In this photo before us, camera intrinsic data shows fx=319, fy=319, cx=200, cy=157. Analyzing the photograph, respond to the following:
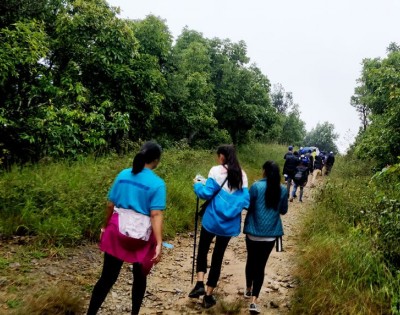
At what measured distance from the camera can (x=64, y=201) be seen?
5.17 meters

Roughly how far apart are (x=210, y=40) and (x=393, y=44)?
44.0ft

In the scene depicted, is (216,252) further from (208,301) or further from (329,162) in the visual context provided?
(329,162)

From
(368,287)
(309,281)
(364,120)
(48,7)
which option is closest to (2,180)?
(309,281)

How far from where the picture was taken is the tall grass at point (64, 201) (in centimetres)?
473

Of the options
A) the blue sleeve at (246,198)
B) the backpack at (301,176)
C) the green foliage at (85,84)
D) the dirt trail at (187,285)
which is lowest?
the dirt trail at (187,285)

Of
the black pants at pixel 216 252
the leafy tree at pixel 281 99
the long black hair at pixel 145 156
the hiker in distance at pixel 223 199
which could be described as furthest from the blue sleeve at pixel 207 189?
the leafy tree at pixel 281 99

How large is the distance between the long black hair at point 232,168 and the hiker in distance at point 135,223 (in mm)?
999

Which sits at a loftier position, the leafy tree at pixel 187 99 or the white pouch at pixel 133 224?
the leafy tree at pixel 187 99

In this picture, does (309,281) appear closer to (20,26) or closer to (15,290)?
(15,290)

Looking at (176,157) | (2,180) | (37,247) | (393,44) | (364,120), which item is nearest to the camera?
(37,247)

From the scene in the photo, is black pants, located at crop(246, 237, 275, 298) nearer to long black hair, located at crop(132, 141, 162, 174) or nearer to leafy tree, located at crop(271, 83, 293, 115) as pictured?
long black hair, located at crop(132, 141, 162, 174)

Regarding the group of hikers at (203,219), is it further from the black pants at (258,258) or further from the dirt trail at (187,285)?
the dirt trail at (187,285)

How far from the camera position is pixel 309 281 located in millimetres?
3922

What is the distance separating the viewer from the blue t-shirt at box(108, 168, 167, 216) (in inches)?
112
